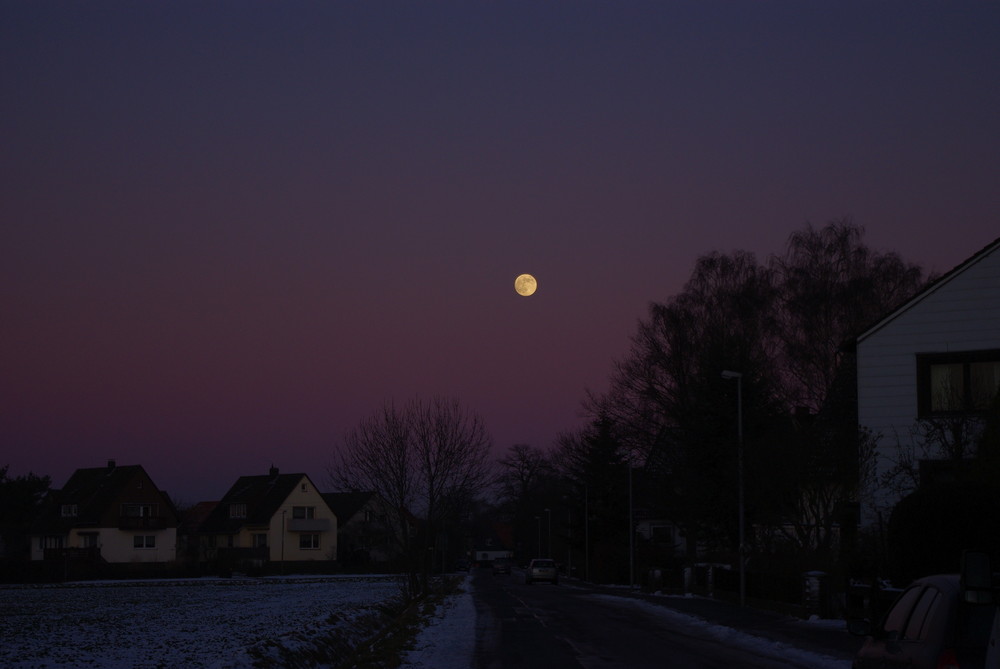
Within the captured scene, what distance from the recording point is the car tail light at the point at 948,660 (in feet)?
25.5

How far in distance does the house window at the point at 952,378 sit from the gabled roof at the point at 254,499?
247 ft

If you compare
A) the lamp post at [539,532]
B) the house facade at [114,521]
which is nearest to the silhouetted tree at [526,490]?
the lamp post at [539,532]

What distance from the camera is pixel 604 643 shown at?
2192cm

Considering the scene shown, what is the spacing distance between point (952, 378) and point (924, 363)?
88 centimetres

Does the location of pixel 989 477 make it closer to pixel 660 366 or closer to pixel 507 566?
pixel 660 366

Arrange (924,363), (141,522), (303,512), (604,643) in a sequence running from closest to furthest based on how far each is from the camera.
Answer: (604,643), (924,363), (141,522), (303,512)

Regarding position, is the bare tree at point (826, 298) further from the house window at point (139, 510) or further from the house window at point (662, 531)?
the house window at point (139, 510)

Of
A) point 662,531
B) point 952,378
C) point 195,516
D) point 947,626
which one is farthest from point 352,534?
point 947,626

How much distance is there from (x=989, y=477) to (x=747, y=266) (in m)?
29.7

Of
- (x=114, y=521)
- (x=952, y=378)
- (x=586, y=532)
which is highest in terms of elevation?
(x=952, y=378)

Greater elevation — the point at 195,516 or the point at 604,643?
the point at 604,643

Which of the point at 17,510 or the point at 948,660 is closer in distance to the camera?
the point at 948,660

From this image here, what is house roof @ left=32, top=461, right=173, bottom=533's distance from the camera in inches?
3519

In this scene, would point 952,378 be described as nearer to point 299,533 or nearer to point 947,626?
point 947,626
